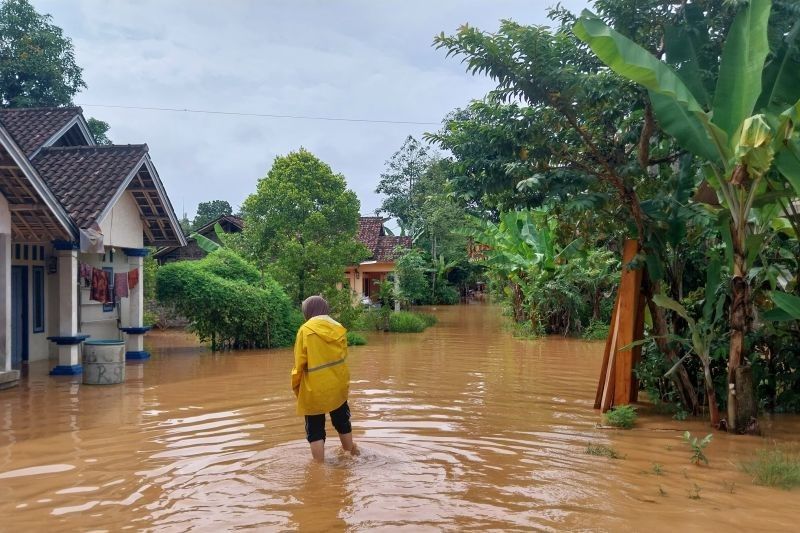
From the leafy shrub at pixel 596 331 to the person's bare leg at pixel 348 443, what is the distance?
13.9 metres

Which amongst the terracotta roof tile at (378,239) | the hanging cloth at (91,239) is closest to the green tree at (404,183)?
the terracotta roof tile at (378,239)

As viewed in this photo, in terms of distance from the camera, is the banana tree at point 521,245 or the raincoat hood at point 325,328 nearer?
the raincoat hood at point 325,328

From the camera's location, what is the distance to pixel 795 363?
350 inches

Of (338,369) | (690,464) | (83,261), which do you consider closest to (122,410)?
(338,369)

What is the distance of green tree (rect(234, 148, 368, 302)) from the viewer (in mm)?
20188

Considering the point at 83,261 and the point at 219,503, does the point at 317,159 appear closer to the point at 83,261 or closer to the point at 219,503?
the point at 83,261

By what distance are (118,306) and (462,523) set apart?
13.4 m

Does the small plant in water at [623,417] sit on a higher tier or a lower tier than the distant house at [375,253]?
lower

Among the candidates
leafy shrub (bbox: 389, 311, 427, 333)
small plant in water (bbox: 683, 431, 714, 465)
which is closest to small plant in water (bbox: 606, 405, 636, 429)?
small plant in water (bbox: 683, 431, 714, 465)

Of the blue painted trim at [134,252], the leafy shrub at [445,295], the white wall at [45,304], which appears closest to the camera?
the white wall at [45,304]

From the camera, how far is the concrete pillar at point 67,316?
13.0 metres

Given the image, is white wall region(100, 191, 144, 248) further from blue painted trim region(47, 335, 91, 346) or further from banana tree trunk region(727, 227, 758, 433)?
banana tree trunk region(727, 227, 758, 433)

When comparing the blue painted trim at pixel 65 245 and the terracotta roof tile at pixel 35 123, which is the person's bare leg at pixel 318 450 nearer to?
the blue painted trim at pixel 65 245

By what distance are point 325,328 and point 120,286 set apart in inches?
412
